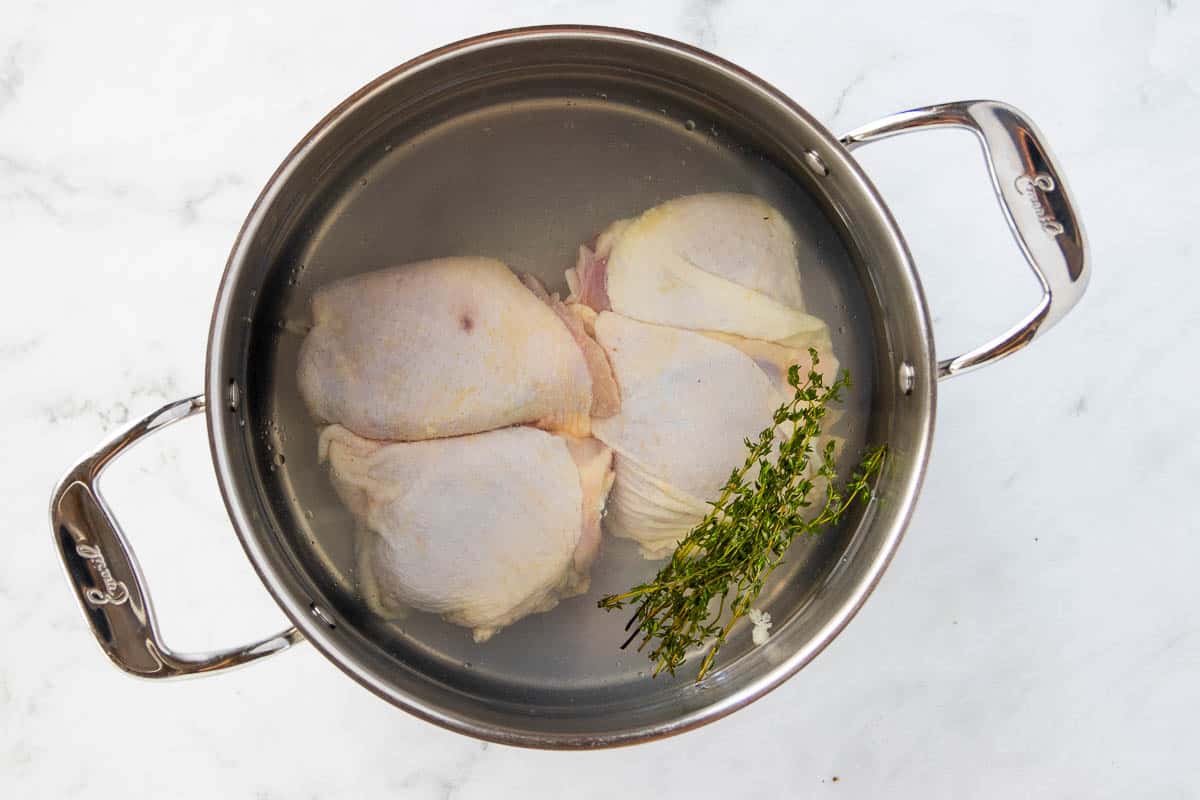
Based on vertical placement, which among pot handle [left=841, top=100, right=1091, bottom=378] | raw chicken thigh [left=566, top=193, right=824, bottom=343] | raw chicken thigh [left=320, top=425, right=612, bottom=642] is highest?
pot handle [left=841, top=100, right=1091, bottom=378]

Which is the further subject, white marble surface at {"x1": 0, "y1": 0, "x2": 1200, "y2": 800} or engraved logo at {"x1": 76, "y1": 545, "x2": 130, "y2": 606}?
white marble surface at {"x1": 0, "y1": 0, "x2": 1200, "y2": 800}

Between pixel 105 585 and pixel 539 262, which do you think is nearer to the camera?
pixel 105 585

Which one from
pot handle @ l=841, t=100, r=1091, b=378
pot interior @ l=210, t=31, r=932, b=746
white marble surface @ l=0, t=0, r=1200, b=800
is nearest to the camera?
pot handle @ l=841, t=100, r=1091, b=378

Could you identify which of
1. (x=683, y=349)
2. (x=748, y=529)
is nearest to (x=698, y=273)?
(x=683, y=349)

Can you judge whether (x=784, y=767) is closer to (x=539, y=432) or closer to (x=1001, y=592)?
(x=1001, y=592)

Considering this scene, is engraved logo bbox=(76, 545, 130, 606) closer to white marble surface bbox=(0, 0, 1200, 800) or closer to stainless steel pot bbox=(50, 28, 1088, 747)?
stainless steel pot bbox=(50, 28, 1088, 747)

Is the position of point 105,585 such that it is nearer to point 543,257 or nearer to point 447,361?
point 447,361

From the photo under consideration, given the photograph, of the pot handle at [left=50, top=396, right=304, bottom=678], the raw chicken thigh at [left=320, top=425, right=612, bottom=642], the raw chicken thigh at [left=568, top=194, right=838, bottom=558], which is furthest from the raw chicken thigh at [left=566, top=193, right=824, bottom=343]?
the pot handle at [left=50, top=396, right=304, bottom=678]

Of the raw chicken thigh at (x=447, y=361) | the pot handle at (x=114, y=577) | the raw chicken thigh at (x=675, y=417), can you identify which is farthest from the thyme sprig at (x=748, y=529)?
the pot handle at (x=114, y=577)

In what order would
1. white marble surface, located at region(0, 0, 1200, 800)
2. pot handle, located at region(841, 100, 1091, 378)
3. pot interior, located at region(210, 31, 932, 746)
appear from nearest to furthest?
1. pot handle, located at region(841, 100, 1091, 378)
2. pot interior, located at region(210, 31, 932, 746)
3. white marble surface, located at region(0, 0, 1200, 800)
